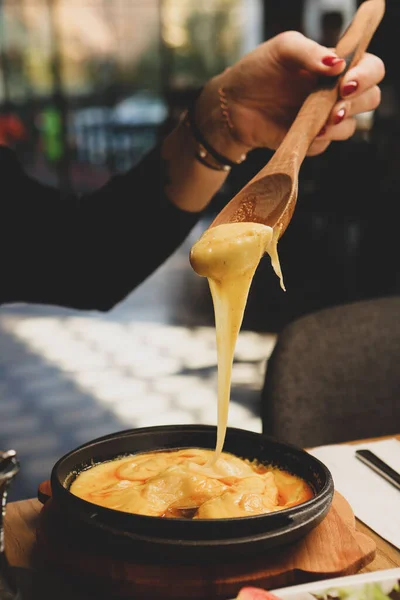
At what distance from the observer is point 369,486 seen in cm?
118

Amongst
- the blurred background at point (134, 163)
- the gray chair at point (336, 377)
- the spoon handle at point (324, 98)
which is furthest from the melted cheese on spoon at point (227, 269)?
the blurred background at point (134, 163)

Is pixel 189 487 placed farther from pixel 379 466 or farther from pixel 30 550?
pixel 379 466

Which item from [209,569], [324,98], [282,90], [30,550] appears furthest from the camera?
[282,90]

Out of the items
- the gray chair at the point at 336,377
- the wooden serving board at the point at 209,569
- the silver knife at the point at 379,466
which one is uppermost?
the wooden serving board at the point at 209,569

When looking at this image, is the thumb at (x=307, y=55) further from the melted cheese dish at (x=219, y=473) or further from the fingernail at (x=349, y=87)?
the melted cheese dish at (x=219, y=473)

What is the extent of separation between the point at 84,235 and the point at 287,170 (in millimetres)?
816

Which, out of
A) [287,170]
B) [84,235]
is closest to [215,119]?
[84,235]

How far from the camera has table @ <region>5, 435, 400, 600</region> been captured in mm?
861

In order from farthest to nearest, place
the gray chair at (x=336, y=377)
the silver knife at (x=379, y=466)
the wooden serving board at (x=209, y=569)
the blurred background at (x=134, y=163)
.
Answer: the blurred background at (x=134, y=163), the gray chair at (x=336, y=377), the silver knife at (x=379, y=466), the wooden serving board at (x=209, y=569)

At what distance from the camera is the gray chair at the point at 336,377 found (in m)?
1.63

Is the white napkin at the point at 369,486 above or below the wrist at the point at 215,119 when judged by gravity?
below

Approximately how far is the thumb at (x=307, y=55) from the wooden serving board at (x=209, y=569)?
873 millimetres

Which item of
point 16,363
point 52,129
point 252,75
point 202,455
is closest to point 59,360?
point 16,363

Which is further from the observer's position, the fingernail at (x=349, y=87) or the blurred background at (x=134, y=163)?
the blurred background at (x=134, y=163)
